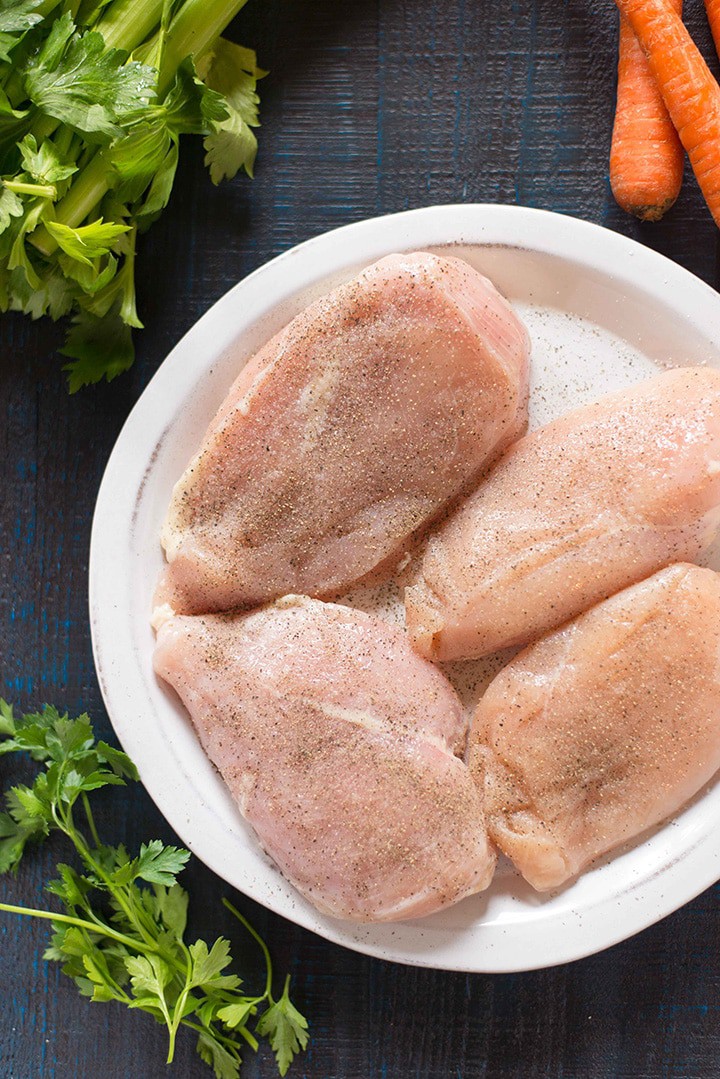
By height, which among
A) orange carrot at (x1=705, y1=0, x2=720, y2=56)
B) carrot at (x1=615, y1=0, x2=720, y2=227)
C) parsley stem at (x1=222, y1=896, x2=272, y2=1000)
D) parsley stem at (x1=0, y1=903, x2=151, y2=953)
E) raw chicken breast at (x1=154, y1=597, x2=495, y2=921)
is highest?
orange carrot at (x1=705, y1=0, x2=720, y2=56)

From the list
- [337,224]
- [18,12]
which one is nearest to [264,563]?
[337,224]

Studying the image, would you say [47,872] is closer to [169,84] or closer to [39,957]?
[39,957]

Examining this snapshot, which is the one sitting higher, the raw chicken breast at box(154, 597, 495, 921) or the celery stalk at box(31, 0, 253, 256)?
the celery stalk at box(31, 0, 253, 256)

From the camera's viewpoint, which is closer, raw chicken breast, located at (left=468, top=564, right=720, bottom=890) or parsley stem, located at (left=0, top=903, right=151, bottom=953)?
raw chicken breast, located at (left=468, top=564, right=720, bottom=890)

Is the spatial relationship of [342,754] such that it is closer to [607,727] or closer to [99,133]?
[607,727]

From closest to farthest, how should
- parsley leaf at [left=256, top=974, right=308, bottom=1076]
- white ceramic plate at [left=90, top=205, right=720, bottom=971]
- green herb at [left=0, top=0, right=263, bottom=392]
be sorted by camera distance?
green herb at [left=0, top=0, right=263, bottom=392]
white ceramic plate at [left=90, top=205, right=720, bottom=971]
parsley leaf at [left=256, top=974, right=308, bottom=1076]

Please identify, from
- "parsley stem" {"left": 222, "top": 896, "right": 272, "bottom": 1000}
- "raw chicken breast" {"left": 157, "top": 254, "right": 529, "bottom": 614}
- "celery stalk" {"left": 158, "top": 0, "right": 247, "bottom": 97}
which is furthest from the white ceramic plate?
"celery stalk" {"left": 158, "top": 0, "right": 247, "bottom": 97}

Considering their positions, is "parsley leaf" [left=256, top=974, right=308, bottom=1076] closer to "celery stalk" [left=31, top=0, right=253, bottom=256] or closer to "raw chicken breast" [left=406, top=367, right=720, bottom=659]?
"raw chicken breast" [left=406, top=367, right=720, bottom=659]

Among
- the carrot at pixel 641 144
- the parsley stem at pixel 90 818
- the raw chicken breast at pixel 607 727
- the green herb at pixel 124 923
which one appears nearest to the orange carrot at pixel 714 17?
the carrot at pixel 641 144
